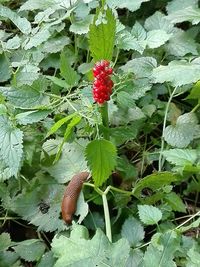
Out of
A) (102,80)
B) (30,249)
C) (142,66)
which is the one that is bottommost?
(30,249)

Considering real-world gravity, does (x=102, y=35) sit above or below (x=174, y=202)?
above

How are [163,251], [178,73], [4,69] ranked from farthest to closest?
[4,69], [178,73], [163,251]

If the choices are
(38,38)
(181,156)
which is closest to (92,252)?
(181,156)

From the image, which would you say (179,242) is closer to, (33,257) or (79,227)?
(79,227)

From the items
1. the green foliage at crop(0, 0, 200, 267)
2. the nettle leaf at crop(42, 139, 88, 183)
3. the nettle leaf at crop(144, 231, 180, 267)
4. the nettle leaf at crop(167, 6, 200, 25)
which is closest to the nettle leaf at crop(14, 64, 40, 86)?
the green foliage at crop(0, 0, 200, 267)

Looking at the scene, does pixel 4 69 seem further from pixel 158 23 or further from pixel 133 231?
pixel 133 231

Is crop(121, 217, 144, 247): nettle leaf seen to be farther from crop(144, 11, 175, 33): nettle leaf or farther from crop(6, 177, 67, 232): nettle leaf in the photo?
crop(144, 11, 175, 33): nettle leaf
